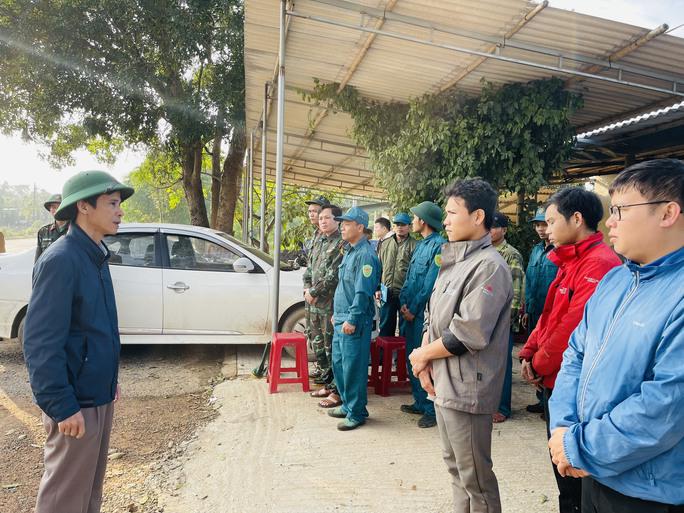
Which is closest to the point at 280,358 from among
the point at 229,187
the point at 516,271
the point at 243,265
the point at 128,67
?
the point at 243,265

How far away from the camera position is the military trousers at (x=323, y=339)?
4422 millimetres

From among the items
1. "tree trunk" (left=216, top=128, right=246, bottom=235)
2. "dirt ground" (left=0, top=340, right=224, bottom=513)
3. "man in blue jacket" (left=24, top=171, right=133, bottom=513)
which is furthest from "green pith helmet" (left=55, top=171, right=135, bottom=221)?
"tree trunk" (left=216, top=128, right=246, bottom=235)

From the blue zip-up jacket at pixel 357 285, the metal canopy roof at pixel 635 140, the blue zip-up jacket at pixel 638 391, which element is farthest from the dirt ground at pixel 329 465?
the metal canopy roof at pixel 635 140

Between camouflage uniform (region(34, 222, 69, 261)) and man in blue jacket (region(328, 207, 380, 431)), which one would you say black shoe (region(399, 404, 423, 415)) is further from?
camouflage uniform (region(34, 222, 69, 261))

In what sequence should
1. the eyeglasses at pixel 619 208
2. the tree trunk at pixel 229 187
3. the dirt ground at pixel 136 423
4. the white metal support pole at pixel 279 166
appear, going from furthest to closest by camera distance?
the tree trunk at pixel 229 187
the white metal support pole at pixel 279 166
the dirt ground at pixel 136 423
the eyeglasses at pixel 619 208

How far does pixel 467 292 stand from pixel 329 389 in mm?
2606

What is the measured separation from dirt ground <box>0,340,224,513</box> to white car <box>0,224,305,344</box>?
1.34 feet

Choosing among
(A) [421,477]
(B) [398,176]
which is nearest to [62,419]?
(A) [421,477]

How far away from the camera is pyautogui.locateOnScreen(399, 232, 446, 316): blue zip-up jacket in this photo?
4043 mm

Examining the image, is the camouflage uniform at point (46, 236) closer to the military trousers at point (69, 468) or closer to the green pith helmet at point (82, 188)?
the green pith helmet at point (82, 188)

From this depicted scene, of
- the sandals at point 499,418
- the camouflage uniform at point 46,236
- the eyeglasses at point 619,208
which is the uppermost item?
the eyeglasses at point 619,208

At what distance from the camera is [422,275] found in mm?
4121

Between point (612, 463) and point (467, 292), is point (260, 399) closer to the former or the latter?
point (467, 292)

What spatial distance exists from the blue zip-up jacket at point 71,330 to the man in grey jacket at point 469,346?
4.59 ft
